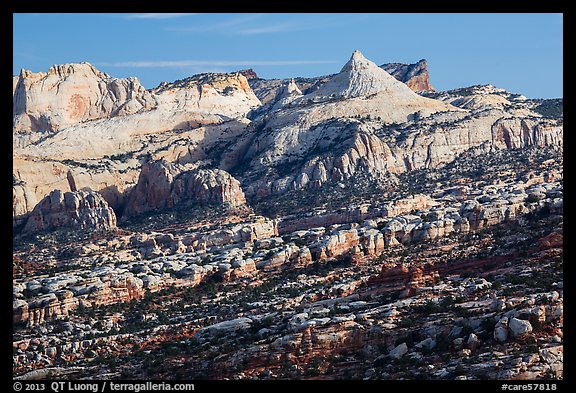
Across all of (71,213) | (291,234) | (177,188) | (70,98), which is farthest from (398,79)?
(291,234)

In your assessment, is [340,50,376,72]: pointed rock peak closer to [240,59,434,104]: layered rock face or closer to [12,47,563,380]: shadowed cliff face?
[12,47,563,380]: shadowed cliff face

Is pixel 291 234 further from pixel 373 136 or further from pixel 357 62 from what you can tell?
pixel 357 62

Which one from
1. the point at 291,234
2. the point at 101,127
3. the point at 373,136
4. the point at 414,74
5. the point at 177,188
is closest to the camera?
the point at 291,234

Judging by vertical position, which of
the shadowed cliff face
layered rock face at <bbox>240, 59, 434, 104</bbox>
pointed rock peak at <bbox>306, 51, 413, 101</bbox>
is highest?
layered rock face at <bbox>240, 59, 434, 104</bbox>

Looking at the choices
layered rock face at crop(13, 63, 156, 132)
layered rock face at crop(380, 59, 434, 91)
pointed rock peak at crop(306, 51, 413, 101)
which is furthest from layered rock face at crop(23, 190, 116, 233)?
layered rock face at crop(380, 59, 434, 91)

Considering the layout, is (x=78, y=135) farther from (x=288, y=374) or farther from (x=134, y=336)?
(x=288, y=374)

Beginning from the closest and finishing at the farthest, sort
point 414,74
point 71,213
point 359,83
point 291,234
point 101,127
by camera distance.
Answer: point 291,234 < point 71,213 < point 101,127 < point 359,83 < point 414,74
